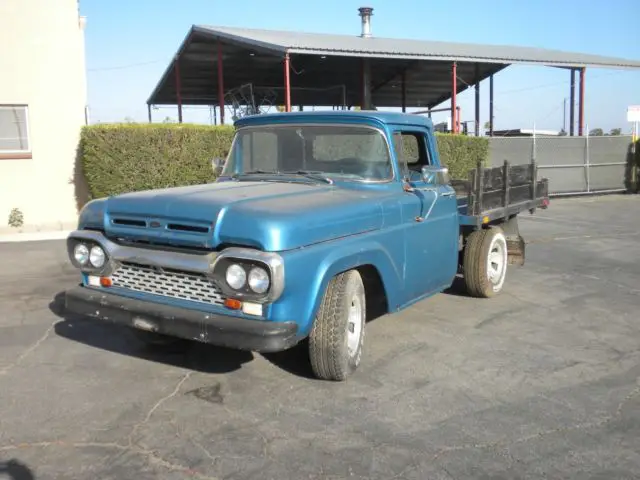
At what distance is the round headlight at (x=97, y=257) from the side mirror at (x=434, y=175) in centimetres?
258

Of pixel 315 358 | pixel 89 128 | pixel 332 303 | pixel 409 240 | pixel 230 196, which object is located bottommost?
pixel 315 358

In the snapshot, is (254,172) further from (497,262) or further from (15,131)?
(15,131)

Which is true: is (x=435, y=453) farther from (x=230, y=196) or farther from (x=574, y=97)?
(x=574, y=97)

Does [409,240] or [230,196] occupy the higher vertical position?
[230,196]

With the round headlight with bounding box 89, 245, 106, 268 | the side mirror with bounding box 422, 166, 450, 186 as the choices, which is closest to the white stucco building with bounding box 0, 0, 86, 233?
the round headlight with bounding box 89, 245, 106, 268

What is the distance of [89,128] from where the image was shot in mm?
12781

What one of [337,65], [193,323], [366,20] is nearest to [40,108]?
[193,323]

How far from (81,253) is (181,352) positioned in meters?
1.16

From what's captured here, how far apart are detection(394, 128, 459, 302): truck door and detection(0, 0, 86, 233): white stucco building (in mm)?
10047

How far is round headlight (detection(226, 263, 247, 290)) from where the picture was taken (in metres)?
3.62

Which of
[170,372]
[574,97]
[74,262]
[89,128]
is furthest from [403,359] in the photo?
[574,97]

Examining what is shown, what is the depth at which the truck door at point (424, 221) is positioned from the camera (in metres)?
4.92

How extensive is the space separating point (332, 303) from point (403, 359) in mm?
1103

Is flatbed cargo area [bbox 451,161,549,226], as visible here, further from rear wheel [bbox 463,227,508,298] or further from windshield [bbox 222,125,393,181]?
windshield [bbox 222,125,393,181]
